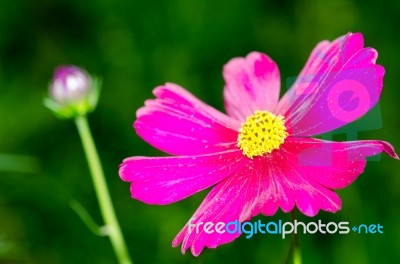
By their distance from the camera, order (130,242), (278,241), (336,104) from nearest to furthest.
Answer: (336,104), (278,241), (130,242)

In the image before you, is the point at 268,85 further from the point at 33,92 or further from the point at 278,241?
the point at 33,92

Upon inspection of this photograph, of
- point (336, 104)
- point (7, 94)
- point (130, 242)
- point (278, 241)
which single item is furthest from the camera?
point (7, 94)

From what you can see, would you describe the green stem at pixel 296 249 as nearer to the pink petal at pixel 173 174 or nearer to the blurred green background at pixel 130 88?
the pink petal at pixel 173 174

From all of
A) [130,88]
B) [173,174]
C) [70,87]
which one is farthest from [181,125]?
[130,88]

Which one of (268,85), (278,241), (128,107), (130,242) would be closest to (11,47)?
(128,107)

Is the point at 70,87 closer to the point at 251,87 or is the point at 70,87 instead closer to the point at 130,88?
the point at 251,87

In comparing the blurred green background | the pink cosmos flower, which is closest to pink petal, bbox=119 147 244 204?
the pink cosmos flower

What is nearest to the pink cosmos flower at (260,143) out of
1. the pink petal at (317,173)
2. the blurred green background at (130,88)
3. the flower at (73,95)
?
the pink petal at (317,173)
